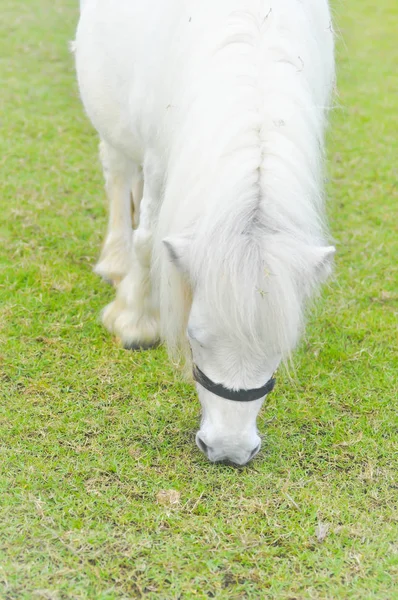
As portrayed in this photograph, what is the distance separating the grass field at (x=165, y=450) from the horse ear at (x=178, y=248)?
2.96ft

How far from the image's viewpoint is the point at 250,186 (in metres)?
2.10

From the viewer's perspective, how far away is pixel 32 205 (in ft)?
15.1

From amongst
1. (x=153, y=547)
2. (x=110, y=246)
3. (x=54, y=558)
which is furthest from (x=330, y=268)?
(x=110, y=246)

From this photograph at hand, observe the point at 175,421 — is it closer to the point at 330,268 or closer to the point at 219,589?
the point at 219,589

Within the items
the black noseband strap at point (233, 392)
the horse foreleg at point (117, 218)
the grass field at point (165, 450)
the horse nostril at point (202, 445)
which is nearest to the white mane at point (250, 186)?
the black noseband strap at point (233, 392)

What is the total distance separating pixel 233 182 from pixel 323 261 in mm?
381

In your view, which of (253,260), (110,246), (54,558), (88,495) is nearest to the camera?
(253,260)

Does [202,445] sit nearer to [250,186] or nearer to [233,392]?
[233,392]

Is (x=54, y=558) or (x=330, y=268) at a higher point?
(x=330, y=268)

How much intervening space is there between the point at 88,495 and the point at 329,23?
2261mm

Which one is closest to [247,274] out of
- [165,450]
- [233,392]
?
[233,392]

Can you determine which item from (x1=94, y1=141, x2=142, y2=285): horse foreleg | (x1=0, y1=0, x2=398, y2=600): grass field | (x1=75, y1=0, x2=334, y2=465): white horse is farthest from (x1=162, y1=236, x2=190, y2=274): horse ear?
(x1=94, y1=141, x2=142, y2=285): horse foreleg

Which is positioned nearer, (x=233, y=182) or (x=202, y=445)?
(x=233, y=182)

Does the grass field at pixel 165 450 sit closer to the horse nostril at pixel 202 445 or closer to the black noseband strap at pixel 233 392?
the horse nostril at pixel 202 445
